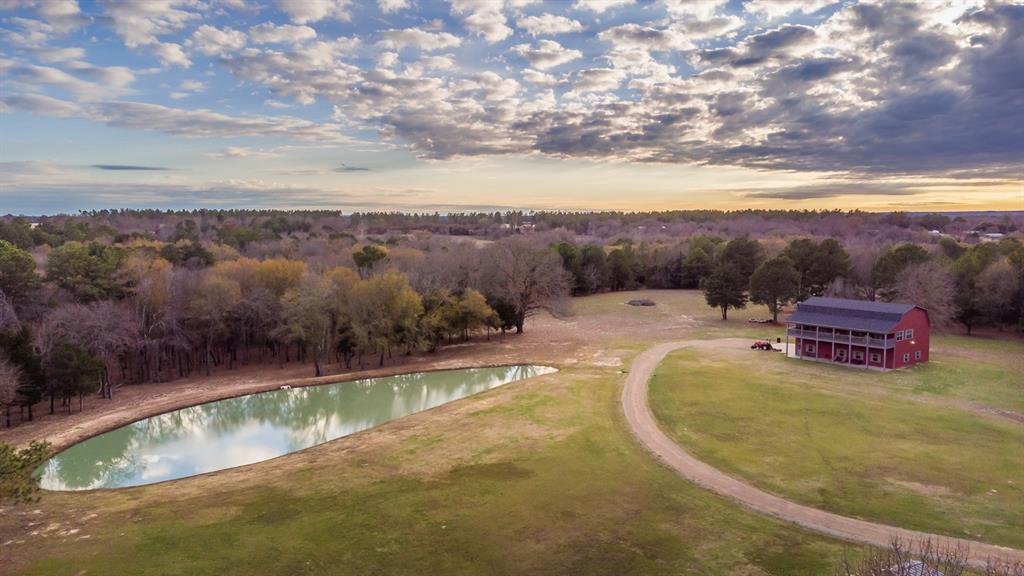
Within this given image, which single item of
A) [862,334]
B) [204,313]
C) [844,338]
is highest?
[204,313]

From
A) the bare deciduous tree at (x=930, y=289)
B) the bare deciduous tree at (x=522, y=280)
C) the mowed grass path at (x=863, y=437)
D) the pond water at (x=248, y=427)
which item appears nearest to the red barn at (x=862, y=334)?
the mowed grass path at (x=863, y=437)

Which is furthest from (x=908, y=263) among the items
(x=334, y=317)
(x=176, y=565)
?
(x=176, y=565)

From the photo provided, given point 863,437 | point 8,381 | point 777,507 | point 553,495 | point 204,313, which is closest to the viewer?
point 777,507

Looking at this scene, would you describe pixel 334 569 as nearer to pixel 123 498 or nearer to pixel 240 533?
pixel 240 533

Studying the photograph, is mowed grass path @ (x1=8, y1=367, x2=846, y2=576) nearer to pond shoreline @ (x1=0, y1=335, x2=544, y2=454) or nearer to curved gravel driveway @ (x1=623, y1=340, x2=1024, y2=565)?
curved gravel driveway @ (x1=623, y1=340, x2=1024, y2=565)

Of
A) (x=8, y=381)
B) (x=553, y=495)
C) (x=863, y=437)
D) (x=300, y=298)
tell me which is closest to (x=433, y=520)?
(x=553, y=495)

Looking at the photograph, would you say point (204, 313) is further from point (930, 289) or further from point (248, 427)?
point (930, 289)

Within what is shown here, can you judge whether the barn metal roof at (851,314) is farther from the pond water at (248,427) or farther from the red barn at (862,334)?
the pond water at (248,427)
